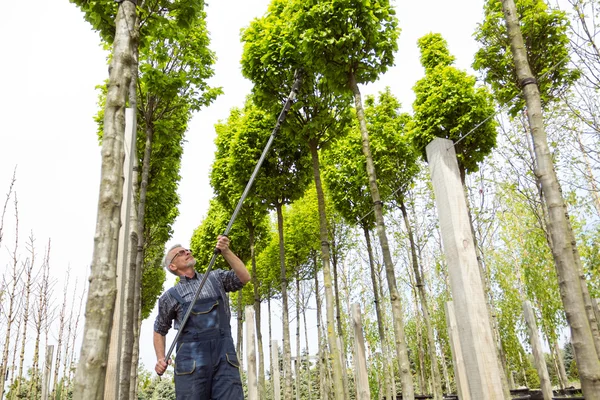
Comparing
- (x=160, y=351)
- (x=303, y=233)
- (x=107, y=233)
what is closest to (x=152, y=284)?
(x=303, y=233)

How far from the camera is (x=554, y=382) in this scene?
1008 inches

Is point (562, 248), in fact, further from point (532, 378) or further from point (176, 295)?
point (532, 378)

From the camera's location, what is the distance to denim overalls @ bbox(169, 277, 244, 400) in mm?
3125

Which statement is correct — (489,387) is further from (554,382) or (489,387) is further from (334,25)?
(554,382)

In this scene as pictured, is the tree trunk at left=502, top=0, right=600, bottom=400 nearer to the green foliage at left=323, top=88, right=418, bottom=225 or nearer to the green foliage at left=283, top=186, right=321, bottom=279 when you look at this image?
the green foliage at left=323, top=88, right=418, bottom=225

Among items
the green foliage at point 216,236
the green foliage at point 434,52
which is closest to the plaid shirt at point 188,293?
the green foliage at point 434,52

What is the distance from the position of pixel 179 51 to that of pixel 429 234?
10632 mm

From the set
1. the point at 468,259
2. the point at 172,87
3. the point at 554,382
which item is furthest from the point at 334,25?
the point at 554,382

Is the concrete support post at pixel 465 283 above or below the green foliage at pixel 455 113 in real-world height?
below

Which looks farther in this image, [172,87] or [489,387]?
[172,87]

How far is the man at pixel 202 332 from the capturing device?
3.14 meters

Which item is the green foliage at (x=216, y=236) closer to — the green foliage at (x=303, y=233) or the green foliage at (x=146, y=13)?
the green foliage at (x=303, y=233)

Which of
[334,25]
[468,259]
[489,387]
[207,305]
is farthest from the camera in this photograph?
[334,25]

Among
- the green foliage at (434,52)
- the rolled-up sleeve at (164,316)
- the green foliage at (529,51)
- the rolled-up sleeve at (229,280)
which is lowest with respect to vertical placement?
the rolled-up sleeve at (164,316)
